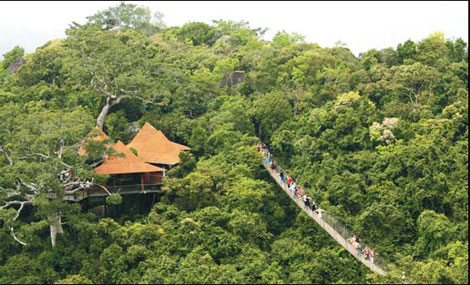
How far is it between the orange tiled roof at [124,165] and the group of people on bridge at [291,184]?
16.6ft

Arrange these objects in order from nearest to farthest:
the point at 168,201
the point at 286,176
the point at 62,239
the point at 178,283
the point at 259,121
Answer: the point at 178,283 → the point at 62,239 → the point at 168,201 → the point at 286,176 → the point at 259,121

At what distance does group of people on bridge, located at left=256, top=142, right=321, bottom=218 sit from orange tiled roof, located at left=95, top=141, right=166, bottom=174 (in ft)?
16.6

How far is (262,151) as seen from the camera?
3172 centimetres

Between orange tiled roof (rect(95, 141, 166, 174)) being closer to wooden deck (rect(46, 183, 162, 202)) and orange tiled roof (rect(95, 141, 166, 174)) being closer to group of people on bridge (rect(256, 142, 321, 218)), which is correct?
wooden deck (rect(46, 183, 162, 202))

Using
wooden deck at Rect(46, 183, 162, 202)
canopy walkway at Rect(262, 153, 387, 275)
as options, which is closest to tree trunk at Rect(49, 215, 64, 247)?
wooden deck at Rect(46, 183, 162, 202)

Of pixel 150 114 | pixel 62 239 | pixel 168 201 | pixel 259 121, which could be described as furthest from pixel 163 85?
pixel 62 239

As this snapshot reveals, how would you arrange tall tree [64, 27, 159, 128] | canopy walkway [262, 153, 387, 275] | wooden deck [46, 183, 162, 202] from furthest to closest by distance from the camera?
tall tree [64, 27, 159, 128] → wooden deck [46, 183, 162, 202] → canopy walkway [262, 153, 387, 275]

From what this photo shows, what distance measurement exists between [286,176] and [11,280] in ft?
42.2

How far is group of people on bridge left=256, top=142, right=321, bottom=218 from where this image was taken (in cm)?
2769

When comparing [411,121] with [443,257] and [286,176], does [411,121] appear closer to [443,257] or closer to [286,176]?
[286,176]

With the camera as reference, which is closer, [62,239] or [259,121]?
[62,239]

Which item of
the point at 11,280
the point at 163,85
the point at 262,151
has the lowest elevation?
the point at 11,280

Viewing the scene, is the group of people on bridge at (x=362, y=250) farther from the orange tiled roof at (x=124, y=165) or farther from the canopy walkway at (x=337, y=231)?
the orange tiled roof at (x=124, y=165)

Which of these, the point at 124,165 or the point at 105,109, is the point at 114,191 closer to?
the point at 124,165
